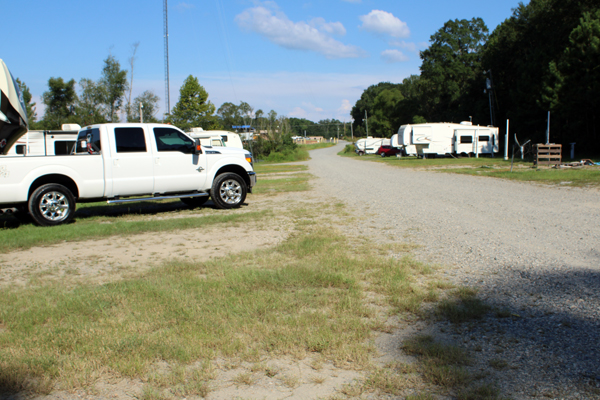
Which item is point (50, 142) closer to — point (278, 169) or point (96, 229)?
point (96, 229)

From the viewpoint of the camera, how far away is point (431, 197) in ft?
41.5

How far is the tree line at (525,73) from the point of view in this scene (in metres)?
32.3

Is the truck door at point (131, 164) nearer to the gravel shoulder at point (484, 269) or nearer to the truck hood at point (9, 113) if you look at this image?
the truck hood at point (9, 113)

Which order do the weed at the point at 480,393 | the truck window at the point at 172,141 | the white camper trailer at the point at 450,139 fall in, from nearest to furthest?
1. the weed at the point at 480,393
2. the truck window at the point at 172,141
3. the white camper trailer at the point at 450,139

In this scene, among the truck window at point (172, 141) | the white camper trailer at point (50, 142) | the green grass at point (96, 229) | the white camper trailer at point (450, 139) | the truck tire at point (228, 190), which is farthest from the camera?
the white camper trailer at point (450, 139)

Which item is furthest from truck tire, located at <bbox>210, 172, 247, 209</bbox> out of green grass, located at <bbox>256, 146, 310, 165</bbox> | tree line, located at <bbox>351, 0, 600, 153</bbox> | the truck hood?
green grass, located at <bbox>256, 146, 310, 165</bbox>

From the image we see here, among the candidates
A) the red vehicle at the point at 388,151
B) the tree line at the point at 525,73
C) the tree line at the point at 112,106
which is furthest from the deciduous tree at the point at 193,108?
the tree line at the point at 525,73

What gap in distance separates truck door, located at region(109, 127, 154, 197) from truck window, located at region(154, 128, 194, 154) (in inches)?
13.2

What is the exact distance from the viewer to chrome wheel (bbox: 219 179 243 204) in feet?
38.2

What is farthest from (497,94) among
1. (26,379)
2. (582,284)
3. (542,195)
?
(26,379)

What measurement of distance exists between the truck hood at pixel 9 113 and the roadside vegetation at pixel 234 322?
6426mm

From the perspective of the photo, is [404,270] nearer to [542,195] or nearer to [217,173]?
[217,173]

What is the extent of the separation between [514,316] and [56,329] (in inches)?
152

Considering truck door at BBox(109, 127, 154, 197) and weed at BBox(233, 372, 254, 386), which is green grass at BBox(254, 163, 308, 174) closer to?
truck door at BBox(109, 127, 154, 197)
